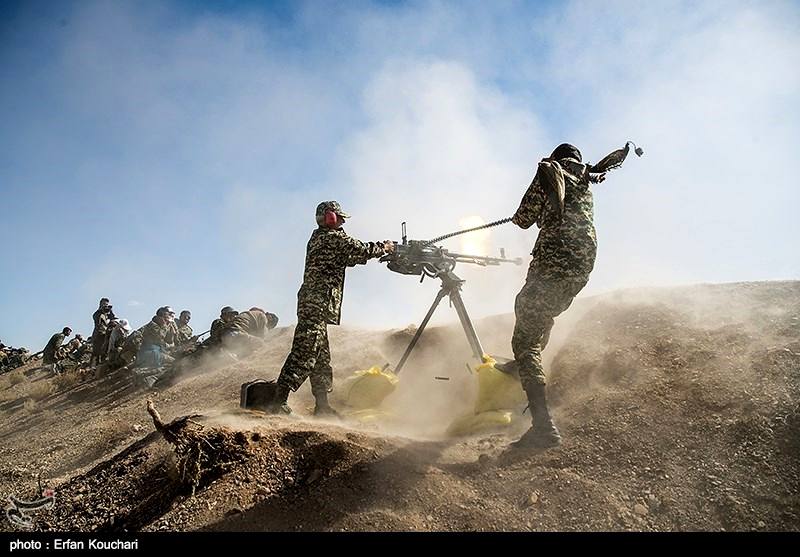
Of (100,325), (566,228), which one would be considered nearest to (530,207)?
(566,228)

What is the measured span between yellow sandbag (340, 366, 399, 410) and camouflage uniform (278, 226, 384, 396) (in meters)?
0.38

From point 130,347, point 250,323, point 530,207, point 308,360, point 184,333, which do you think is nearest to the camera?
point 530,207

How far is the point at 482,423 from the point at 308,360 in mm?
1947

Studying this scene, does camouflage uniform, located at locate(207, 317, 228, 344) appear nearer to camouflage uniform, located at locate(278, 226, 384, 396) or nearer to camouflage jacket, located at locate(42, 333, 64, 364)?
camouflage uniform, located at locate(278, 226, 384, 396)

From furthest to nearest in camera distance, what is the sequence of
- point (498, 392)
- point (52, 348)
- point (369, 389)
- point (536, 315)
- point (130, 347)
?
point (52, 348) < point (130, 347) < point (369, 389) < point (498, 392) < point (536, 315)

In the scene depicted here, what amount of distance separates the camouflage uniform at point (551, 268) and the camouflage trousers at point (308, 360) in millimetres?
2196

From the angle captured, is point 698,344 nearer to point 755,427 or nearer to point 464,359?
point 755,427

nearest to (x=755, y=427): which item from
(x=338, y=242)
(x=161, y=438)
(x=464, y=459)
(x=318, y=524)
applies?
(x=464, y=459)

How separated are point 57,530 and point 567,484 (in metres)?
3.78

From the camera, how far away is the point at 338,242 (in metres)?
5.28

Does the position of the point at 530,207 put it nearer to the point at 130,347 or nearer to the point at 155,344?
the point at 155,344

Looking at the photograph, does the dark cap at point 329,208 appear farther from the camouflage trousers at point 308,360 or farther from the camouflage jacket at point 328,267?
the camouflage trousers at point 308,360

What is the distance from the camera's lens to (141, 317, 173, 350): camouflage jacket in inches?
450

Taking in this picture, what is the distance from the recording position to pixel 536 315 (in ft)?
12.7
